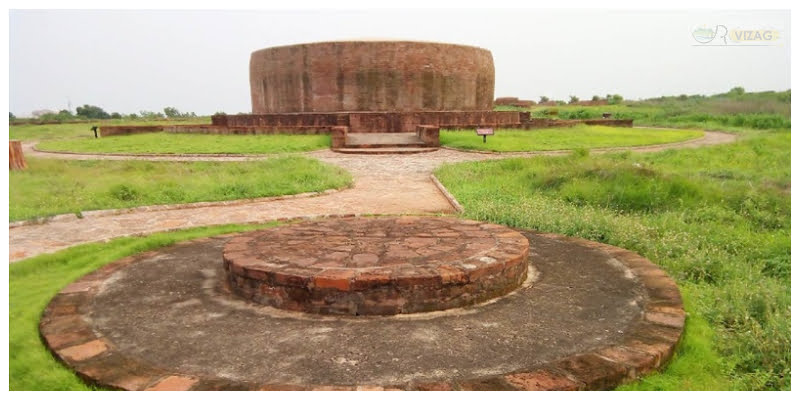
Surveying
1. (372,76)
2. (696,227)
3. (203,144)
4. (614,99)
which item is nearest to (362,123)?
(372,76)

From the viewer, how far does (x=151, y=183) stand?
7777 mm

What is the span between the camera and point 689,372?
2303mm

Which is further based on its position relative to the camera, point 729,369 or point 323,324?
point 323,324

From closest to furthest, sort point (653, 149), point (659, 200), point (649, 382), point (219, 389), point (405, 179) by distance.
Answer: point (219, 389) < point (649, 382) < point (659, 200) < point (405, 179) < point (653, 149)

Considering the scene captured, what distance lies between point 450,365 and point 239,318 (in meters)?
1.18

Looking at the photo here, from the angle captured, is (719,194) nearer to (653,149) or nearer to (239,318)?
(239,318)

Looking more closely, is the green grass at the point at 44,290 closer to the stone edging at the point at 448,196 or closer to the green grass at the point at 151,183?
the green grass at the point at 151,183

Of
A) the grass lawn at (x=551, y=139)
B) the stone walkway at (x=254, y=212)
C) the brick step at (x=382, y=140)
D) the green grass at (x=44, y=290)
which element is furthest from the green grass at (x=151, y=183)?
the grass lawn at (x=551, y=139)

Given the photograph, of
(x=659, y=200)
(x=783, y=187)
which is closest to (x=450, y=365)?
(x=659, y=200)

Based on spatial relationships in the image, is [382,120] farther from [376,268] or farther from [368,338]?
[368,338]

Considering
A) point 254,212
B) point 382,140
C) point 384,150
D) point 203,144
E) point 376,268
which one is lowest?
point 376,268

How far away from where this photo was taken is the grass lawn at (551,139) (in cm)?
1302

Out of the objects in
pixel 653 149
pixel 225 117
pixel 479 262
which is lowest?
pixel 479 262

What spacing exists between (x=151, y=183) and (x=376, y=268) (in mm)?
6025
